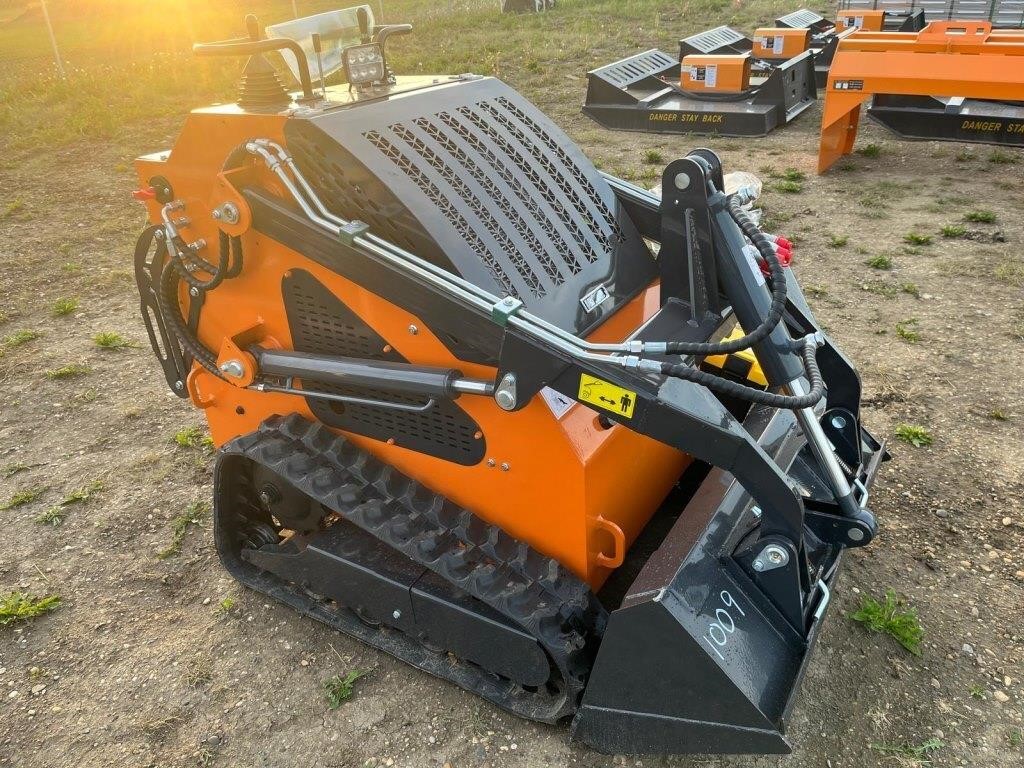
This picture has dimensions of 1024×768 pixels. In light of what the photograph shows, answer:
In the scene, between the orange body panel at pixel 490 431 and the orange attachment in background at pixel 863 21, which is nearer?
the orange body panel at pixel 490 431

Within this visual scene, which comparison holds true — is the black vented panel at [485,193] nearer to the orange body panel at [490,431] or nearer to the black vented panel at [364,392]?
the orange body panel at [490,431]

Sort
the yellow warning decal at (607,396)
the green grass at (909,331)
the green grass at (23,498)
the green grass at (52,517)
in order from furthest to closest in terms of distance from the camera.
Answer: the green grass at (909,331), the green grass at (23,498), the green grass at (52,517), the yellow warning decal at (607,396)

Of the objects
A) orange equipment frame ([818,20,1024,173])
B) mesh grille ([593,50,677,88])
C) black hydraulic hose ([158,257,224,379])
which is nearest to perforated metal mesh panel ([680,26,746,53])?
mesh grille ([593,50,677,88])

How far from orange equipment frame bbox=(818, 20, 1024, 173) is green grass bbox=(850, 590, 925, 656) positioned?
19.3 feet

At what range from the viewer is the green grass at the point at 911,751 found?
8.98 ft

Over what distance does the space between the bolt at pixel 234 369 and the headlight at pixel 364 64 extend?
3.99ft

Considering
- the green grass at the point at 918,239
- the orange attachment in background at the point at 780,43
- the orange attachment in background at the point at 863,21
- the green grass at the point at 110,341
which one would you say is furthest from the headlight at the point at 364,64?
the orange attachment in background at the point at 863,21

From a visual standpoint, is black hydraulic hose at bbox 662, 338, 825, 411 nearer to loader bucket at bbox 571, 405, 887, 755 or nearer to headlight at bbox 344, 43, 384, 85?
loader bucket at bbox 571, 405, 887, 755

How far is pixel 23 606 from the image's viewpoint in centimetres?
355

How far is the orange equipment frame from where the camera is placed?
7.25m

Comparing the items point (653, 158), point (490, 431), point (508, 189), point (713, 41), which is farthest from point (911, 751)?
point (713, 41)

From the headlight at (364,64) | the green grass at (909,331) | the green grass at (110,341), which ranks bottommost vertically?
the green grass at (909,331)

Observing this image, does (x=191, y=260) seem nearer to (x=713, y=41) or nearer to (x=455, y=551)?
(x=455, y=551)

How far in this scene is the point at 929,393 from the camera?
473 centimetres
